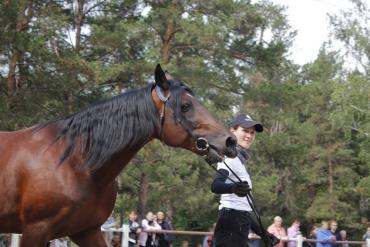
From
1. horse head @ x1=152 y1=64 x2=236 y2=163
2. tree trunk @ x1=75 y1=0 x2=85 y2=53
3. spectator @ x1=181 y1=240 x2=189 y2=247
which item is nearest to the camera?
horse head @ x1=152 y1=64 x2=236 y2=163

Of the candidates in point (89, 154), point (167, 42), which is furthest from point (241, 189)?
point (167, 42)

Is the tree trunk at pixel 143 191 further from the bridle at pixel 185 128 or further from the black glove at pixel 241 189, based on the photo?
the bridle at pixel 185 128

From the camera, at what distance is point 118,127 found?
4.69 metres

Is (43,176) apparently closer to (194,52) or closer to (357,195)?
(194,52)

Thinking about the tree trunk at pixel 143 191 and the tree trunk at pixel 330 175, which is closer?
the tree trunk at pixel 143 191

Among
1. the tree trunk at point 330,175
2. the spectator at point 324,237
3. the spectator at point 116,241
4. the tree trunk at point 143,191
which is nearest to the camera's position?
the spectator at point 116,241

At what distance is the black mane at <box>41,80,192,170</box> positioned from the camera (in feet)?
15.3

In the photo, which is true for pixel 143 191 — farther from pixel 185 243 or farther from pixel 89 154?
pixel 89 154

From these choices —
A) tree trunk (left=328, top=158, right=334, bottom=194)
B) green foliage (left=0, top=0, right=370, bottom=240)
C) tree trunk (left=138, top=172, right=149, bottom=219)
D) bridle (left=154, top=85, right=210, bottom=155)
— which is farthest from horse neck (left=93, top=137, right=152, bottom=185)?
tree trunk (left=328, top=158, right=334, bottom=194)

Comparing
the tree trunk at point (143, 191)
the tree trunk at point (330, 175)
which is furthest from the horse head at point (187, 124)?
the tree trunk at point (330, 175)

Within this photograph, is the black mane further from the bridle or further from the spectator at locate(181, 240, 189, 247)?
the spectator at locate(181, 240, 189, 247)

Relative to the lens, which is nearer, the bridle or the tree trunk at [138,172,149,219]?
the bridle

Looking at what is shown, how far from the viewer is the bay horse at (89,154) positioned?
448 cm

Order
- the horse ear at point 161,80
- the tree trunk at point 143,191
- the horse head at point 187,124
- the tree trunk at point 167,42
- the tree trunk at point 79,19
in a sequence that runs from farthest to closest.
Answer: the tree trunk at point 143,191 → the tree trunk at point 167,42 → the tree trunk at point 79,19 → the horse ear at point 161,80 → the horse head at point 187,124
